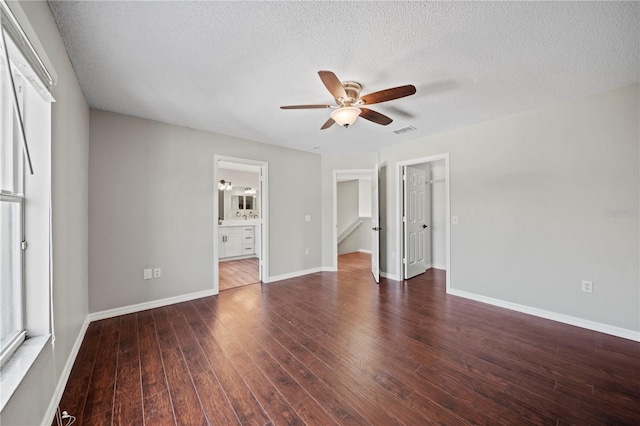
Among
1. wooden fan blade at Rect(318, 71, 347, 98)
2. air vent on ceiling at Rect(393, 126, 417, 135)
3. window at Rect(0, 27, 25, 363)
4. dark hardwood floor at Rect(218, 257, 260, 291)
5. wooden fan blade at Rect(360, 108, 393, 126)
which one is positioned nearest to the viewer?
window at Rect(0, 27, 25, 363)

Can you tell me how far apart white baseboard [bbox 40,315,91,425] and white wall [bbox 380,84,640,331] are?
13.4 feet

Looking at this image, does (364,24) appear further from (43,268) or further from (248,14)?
(43,268)

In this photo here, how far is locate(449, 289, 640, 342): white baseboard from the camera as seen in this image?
7.69ft

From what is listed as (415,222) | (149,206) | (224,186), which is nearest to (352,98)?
(149,206)

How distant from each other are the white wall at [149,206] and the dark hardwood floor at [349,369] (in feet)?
1.32

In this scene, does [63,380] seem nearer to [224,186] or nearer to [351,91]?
[351,91]

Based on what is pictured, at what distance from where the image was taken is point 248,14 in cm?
152

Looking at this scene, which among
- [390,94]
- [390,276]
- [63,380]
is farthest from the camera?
[390,276]

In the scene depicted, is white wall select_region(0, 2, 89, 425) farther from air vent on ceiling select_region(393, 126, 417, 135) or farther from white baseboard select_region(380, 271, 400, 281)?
white baseboard select_region(380, 271, 400, 281)

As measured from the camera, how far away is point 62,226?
5.77 ft

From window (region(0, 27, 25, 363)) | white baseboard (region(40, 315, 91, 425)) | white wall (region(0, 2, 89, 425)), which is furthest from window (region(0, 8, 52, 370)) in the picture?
white baseboard (region(40, 315, 91, 425))

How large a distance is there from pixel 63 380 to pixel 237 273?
3.15 metres

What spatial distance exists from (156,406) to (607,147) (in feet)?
14.2

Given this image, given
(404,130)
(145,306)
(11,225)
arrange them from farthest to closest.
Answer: (404,130)
(145,306)
(11,225)
